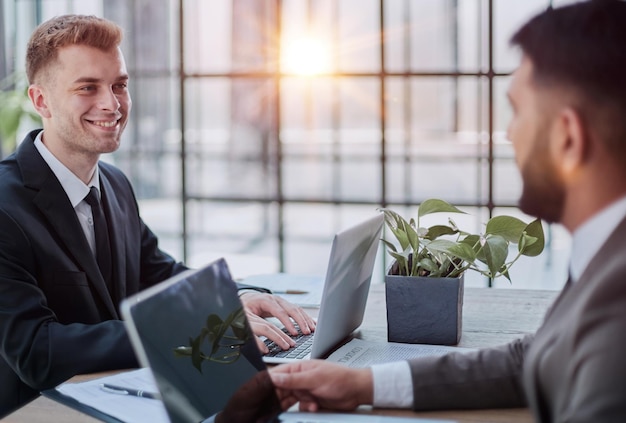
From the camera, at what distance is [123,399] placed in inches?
57.8

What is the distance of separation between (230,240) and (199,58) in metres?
2.02

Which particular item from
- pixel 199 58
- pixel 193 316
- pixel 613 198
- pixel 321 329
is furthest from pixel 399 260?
pixel 199 58

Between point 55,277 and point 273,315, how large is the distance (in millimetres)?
506

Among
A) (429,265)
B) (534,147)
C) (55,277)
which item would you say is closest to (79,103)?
(55,277)

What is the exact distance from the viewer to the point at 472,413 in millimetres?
1384

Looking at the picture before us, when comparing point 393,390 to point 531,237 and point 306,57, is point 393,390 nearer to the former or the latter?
point 531,237

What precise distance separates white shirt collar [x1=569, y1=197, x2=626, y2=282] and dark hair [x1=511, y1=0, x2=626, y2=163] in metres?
0.07

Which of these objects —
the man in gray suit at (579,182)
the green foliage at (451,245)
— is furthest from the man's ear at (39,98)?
the man in gray suit at (579,182)

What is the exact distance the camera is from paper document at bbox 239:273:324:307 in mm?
2187

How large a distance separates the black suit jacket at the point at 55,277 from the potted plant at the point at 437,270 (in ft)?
1.86

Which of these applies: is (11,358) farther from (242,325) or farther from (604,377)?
(604,377)

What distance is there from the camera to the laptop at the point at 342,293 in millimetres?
1562

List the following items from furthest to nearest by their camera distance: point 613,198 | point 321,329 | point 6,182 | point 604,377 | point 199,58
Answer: point 199,58 < point 6,182 < point 321,329 < point 613,198 < point 604,377

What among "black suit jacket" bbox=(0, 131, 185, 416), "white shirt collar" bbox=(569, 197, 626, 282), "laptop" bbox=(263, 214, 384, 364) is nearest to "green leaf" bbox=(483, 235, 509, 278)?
"laptop" bbox=(263, 214, 384, 364)
